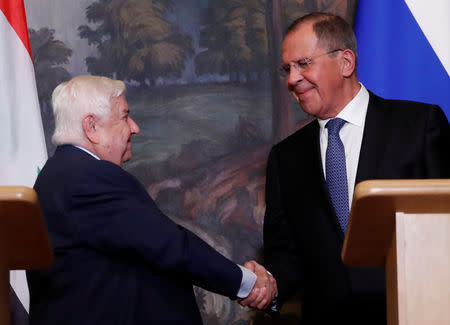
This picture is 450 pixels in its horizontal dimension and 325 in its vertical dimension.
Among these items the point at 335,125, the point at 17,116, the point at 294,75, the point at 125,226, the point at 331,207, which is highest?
the point at 294,75

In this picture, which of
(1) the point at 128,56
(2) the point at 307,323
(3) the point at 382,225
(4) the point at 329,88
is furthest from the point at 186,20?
(3) the point at 382,225

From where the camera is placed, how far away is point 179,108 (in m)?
3.87

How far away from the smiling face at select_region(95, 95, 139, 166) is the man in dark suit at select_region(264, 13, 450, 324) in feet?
2.67

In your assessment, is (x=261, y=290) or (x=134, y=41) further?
(x=134, y=41)

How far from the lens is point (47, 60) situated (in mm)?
3824

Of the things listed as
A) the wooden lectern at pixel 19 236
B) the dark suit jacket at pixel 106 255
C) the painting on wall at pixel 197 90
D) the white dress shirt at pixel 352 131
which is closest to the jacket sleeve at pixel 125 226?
the dark suit jacket at pixel 106 255

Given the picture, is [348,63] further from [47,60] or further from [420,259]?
[47,60]

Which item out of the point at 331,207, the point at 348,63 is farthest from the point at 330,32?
the point at 331,207

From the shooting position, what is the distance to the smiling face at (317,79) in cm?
297

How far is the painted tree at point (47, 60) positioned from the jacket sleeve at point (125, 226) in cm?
154

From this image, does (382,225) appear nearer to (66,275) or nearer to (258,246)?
(66,275)

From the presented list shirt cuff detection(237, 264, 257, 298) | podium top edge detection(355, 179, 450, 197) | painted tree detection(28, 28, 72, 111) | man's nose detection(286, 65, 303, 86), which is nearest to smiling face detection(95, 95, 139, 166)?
shirt cuff detection(237, 264, 257, 298)

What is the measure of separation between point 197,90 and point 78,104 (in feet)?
4.60

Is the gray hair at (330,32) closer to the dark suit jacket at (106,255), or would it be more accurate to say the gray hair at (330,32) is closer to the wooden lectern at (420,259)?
the dark suit jacket at (106,255)
